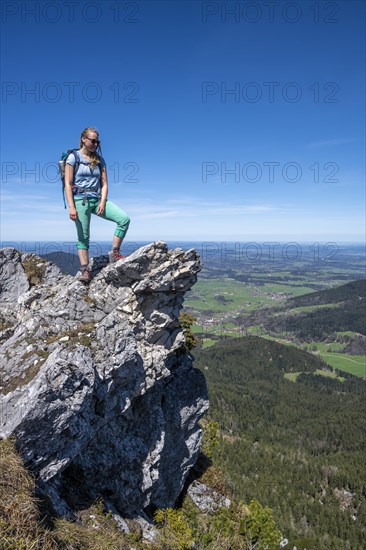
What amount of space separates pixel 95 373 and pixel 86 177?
8307 mm

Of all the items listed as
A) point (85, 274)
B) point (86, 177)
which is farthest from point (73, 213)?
point (85, 274)

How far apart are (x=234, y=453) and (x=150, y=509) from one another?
4318 inches

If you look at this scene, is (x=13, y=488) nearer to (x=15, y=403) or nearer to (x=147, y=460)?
(x=15, y=403)

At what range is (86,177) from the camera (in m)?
14.4

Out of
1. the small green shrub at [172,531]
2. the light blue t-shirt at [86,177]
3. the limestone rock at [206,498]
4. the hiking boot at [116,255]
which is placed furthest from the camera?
the limestone rock at [206,498]

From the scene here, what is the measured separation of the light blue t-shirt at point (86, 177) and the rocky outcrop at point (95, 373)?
4179 millimetres

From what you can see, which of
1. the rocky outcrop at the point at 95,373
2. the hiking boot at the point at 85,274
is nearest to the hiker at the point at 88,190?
the hiking boot at the point at 85,274

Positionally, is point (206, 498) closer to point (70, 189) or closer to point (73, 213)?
point (73, 213)

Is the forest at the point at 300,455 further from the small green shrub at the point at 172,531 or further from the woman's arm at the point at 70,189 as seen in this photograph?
the woman's arm at the point at 70,189

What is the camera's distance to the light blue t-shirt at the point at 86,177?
14188 mm

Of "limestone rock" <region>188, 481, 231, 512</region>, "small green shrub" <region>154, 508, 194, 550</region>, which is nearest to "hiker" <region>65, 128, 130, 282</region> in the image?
"small green shrub" <region>154, 508, 194, 550</region>

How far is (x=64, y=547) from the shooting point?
34.8 ft

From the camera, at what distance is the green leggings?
14.7 metres

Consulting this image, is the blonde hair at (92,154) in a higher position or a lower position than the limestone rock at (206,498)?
higher
